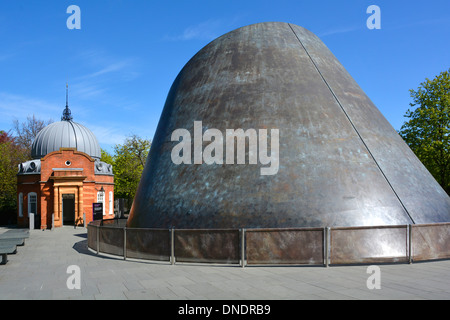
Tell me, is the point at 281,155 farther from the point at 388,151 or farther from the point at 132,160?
the point at 132,160

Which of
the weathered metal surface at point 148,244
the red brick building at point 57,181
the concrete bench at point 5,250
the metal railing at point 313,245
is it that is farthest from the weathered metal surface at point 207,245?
the red brick building at point 57,181

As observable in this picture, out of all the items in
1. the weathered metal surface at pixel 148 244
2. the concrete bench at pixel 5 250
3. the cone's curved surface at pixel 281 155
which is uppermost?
the cone's curved surface at pixel 281 155

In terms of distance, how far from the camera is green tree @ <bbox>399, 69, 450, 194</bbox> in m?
31.5

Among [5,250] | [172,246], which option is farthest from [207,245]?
[5,250]

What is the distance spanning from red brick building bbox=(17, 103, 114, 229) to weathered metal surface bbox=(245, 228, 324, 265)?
26.7 m

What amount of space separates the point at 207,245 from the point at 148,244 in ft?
6.97

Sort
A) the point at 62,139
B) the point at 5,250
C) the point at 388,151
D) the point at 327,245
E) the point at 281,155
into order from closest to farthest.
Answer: the point at 327,245
the point at 5,250
the point at 281,155
the point at 388,151
the point at 62,139

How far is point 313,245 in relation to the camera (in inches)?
401

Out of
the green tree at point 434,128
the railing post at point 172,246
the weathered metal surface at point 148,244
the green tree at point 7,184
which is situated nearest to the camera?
the railing post at point 172,246

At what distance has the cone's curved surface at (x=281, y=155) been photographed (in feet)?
39.0

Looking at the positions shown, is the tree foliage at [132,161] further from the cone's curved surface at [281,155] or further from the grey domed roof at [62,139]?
the cone's curved surface at [281,155]

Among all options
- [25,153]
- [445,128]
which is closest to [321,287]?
[445,128]

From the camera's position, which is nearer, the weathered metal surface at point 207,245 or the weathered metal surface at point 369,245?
the weathered metal surface at point 369,245

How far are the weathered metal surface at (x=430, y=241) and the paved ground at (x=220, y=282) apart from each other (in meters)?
0.30
